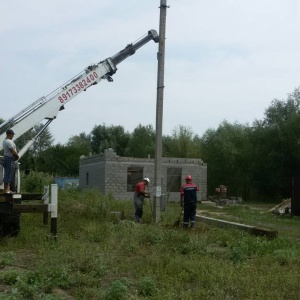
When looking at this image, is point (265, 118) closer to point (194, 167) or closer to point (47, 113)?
point (194, 167)

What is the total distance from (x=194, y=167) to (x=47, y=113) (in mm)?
21819

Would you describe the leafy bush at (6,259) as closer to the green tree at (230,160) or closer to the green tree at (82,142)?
the green tree at (230,160)

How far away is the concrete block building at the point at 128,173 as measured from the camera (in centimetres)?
3247

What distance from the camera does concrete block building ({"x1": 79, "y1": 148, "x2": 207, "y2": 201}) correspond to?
107 feet

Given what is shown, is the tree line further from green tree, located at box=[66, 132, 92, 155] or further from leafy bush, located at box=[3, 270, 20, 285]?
leafy bush, located at box=[3, 270, 20, 285]

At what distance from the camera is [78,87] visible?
661 inches

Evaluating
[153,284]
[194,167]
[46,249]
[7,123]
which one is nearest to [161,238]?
[46,249]

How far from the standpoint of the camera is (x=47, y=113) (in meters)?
15.8

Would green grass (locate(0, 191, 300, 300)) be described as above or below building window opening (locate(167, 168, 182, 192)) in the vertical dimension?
below

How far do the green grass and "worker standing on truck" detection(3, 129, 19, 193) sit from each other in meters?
1.26

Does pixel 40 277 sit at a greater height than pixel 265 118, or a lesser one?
lesser

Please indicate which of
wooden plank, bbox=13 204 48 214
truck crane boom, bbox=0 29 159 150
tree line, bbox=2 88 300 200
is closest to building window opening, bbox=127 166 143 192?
tree line, bbox=2 88 300 200

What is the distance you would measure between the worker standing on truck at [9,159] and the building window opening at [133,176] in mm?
20778

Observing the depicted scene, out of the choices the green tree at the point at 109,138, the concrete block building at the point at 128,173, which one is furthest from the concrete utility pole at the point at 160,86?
the green tree at the point at 109,138
